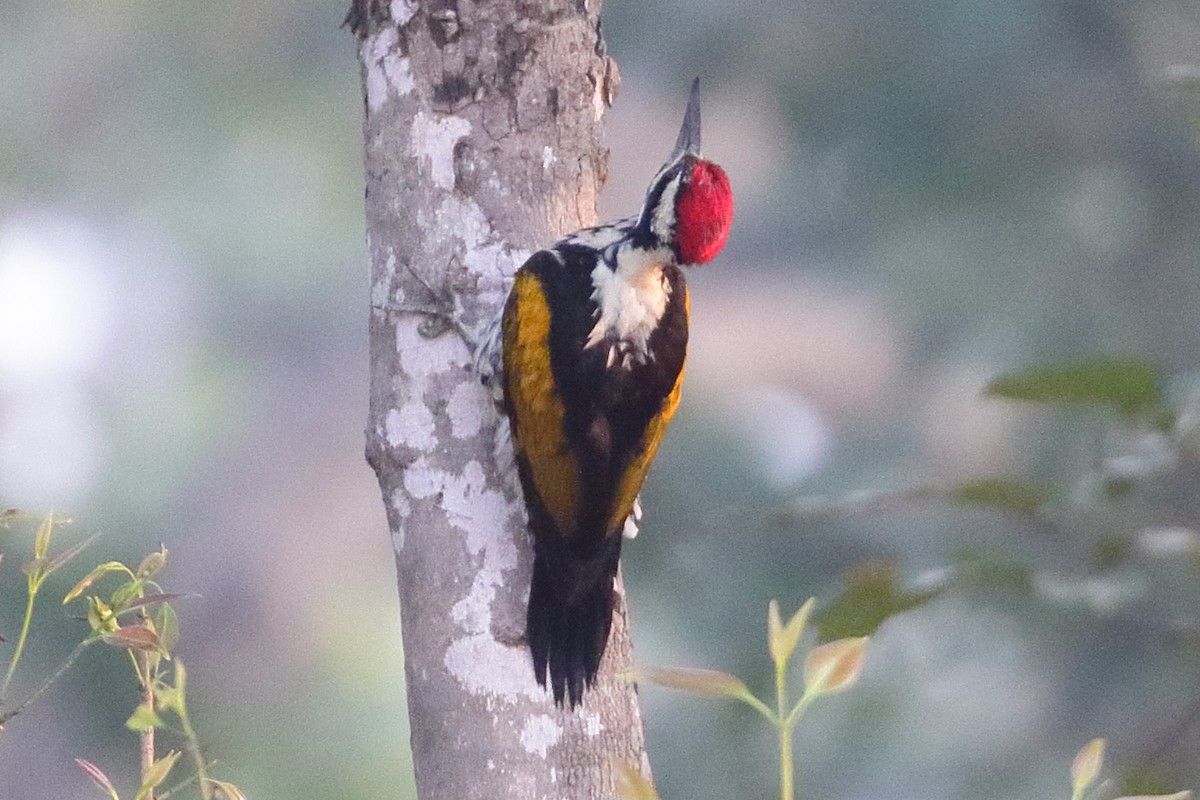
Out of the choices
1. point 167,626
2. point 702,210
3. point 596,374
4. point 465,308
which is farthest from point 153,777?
point 702,210

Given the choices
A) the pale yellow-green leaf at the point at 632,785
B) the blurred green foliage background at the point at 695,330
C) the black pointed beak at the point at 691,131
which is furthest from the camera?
the blurred green foliage background at the point at 695,330

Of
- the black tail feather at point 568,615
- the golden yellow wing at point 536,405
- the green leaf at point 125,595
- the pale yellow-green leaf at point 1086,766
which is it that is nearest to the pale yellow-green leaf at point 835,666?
the pale yellow-green leaf at point 1086,766

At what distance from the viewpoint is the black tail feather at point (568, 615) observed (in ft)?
5.88

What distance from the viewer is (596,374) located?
84.1 inches

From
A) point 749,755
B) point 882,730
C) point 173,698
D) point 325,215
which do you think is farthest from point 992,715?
point 173,698

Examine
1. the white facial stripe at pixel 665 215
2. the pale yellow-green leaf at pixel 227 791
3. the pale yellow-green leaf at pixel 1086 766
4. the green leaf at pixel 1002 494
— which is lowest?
the pale yellow-green leaf at pixel 227 791

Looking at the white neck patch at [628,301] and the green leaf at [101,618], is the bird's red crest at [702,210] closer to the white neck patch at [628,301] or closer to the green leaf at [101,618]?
the white neck patch at [628,301]

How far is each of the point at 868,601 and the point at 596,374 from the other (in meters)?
1.12

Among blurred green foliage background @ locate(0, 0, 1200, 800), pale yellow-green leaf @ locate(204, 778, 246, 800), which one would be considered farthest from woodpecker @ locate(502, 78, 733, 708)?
blurred green foliage background @ locate(0, 0, 1200, 800)

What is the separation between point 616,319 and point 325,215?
20.9ft

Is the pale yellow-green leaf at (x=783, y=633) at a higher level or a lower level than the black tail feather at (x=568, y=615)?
higher

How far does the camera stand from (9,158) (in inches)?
334

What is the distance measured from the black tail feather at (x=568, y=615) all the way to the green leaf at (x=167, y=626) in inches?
26.4

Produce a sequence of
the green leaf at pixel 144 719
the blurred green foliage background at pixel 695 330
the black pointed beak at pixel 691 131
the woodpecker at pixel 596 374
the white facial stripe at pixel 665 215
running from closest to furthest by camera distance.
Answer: the green leaf at pixel 144 719, the woodpecker at pixel 596 374, the white facial stripe at pixel 665 215, the black pointed beak at pixel 691 131, the blurred green foliage background at pixel 695 330
